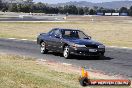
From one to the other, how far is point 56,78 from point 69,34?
9.02 m

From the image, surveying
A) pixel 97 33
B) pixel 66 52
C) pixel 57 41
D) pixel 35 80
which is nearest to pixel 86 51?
pixel 66 52

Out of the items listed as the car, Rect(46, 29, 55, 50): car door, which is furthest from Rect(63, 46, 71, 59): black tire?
Rect(46, 29, 55, 50): car door

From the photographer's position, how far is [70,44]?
63.5 feet

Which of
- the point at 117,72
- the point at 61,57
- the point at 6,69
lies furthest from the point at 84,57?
the point at 6,69

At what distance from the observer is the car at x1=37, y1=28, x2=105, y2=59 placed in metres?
19.1

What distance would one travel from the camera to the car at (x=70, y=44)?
19.1 meters

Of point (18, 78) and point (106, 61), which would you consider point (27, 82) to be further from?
point (106, 61)

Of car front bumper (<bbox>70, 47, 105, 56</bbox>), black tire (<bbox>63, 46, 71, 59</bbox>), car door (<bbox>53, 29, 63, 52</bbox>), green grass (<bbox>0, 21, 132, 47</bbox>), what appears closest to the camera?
car front bumper (<bbox>70, 47, 105, 56</bbox>)

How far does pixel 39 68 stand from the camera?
14234 mm

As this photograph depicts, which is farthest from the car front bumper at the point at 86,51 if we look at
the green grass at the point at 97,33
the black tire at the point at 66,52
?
the green grass at the point at 97,33

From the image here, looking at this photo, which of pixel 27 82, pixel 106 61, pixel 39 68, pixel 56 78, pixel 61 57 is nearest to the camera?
pixel 27 82

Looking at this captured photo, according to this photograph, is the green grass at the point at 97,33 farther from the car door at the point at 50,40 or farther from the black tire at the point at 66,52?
the black tire at the point at 66,52

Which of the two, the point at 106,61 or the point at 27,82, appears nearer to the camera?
the point at 27,82

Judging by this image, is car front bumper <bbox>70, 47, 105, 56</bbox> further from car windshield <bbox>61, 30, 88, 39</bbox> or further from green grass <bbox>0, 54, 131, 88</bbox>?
green grass <bbox>0, 54, 131, 88</bbox>
